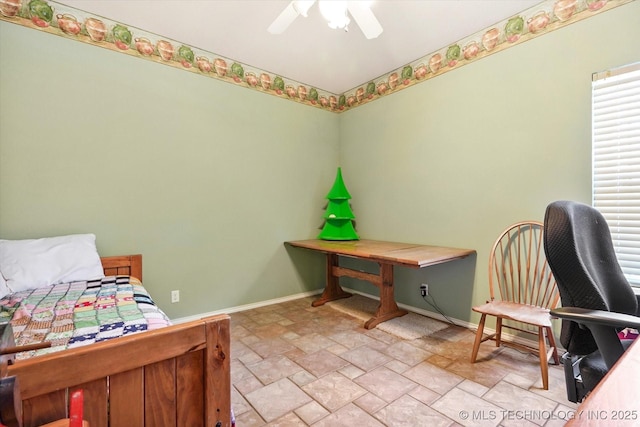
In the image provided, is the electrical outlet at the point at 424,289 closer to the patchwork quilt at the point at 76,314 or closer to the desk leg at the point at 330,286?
the desk leg at the point at 330,286

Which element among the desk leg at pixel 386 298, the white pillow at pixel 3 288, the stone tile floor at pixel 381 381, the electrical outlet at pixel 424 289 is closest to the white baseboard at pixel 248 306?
the stone tile floor at pixel 381 381

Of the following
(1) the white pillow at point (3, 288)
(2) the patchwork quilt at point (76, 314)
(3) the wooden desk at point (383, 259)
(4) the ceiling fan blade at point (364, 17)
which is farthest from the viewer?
(3) the wooden desk at point (383, 259)

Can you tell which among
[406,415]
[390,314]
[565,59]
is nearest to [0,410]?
[406,415]

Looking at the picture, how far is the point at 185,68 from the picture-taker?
2764 millimetres

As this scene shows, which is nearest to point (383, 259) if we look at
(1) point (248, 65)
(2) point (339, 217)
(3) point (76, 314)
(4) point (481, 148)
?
(2) point (339, 217)

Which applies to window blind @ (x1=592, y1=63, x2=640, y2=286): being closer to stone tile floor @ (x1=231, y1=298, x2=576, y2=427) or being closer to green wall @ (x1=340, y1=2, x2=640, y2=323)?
green wall @ (x1=340, y1=2, x2=640, y2=323)

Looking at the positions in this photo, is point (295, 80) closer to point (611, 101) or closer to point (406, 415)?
point (611, 101)

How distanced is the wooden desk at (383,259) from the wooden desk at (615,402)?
1442 mm

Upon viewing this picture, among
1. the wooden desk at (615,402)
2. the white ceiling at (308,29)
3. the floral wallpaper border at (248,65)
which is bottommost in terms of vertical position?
the wooden desk at (615,402)

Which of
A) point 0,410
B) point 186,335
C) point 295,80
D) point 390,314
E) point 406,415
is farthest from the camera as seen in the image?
point 295,80

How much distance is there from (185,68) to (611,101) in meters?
3.37

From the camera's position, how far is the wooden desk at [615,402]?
1.54 ft

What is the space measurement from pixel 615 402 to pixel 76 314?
6.24 ft

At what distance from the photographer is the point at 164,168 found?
8.74 ft
